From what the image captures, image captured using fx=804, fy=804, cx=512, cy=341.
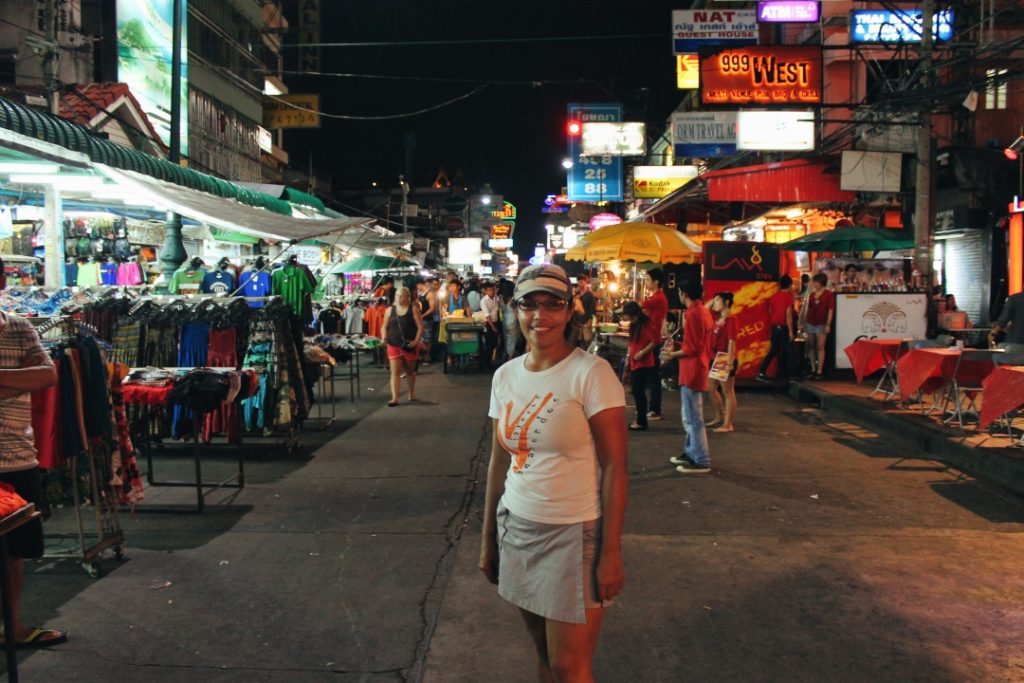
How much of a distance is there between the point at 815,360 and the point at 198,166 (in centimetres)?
2178

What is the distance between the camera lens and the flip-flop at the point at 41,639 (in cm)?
413

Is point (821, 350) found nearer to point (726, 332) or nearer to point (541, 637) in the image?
point (726, 332)

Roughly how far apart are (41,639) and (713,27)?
1924 cm

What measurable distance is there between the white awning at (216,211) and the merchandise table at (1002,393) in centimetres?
714

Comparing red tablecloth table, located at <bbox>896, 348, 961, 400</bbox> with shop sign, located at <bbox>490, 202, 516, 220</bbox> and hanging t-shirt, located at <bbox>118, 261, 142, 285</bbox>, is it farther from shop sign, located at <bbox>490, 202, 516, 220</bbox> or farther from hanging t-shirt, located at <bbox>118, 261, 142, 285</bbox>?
shop sign, located at <bbox>490, 202, 516, 220</bbox>

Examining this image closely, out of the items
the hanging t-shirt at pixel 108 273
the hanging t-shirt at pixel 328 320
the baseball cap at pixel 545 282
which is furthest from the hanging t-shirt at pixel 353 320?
the baseball cap at pixel 545 282

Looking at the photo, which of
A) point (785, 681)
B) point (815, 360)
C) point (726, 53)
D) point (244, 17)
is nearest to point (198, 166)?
point (244, 17)

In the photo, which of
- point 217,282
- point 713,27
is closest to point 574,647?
point 217,282

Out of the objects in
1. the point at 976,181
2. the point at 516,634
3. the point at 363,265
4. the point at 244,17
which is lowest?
the point at 516,634

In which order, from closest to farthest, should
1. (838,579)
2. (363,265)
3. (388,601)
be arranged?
1. (388,601)
2. (838,579)
3. (363,265)

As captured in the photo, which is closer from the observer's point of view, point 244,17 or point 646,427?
point 646,427

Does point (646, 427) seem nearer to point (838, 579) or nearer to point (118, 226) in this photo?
point (838, 579)

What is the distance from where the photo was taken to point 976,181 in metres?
16.2

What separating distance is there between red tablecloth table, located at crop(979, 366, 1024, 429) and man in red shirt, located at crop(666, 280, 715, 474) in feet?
8.27
